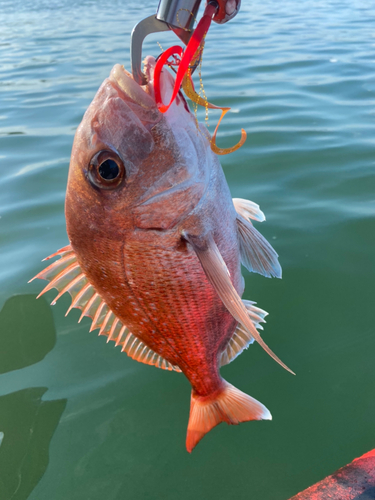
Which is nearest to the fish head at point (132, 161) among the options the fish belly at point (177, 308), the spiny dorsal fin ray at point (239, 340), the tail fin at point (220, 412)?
the fish belly at point (177, 308)

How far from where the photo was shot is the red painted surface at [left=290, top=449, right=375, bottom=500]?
1595mm

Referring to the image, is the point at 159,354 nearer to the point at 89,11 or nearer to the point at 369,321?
the point at 369,321

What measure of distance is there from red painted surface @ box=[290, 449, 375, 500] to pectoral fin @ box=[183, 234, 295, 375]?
0.74m

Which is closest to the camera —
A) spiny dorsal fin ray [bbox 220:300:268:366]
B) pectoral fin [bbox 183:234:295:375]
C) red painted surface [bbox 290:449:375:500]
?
pectoral fin [bbox 183:234:295:375]

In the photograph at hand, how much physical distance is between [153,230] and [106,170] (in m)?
0.29

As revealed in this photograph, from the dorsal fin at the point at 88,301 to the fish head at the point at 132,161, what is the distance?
312 mm

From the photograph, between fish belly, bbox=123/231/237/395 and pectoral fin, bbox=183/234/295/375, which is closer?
pectoral fin, bbox=183/234/295/375

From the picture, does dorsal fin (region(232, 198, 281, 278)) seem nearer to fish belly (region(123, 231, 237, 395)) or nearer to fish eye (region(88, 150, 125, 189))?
fish belly (region(123, 231, 237, 395))

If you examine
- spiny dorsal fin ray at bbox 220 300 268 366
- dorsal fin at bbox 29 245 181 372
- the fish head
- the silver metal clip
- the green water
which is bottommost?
the green water

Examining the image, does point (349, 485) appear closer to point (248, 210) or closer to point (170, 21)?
point (248, 210)

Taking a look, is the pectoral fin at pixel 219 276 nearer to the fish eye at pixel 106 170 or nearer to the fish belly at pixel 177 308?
the fish belly at pixel 177 308

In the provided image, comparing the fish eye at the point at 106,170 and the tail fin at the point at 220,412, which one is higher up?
the fish eye at the point at 106,170

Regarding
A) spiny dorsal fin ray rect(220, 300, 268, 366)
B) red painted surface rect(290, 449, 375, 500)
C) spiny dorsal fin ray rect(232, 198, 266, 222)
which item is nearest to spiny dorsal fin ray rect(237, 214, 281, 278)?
spiny dorsal fin ray rect(232, 198, 266, 222)

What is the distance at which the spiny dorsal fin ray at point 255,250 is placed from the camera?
1.96 m
